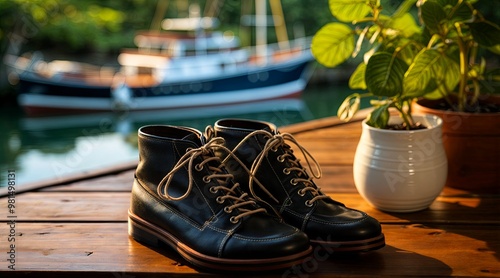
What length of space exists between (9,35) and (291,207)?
26.7ft

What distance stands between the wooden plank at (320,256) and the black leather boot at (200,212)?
3cm

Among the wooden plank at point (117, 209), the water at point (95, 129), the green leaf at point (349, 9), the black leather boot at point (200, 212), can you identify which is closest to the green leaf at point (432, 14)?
the green leaf at point (349, 9)

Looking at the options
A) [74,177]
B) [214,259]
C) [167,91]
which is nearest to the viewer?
[214,259]

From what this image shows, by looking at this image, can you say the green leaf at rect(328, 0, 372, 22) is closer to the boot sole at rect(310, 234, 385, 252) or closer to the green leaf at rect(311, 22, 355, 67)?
the green leaf at rect(311, 22, 355, 67)

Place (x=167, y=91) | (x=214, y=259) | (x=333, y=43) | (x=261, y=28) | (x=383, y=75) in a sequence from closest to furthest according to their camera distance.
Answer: (x=214, y=259) < (x=383, y=75) < (x=333, y=43) < (x=167, y=91) < (x=261, y=28)

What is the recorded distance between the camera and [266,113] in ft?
27.2

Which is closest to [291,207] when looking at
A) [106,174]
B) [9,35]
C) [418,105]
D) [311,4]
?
[418,105]

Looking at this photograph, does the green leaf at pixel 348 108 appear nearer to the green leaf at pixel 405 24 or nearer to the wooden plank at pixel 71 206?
the green leaf at pixel 405 24

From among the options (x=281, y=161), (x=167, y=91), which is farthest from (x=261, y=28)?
(x=281, y=161)

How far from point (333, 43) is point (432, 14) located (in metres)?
0.18

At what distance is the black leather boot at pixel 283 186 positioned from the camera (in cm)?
81

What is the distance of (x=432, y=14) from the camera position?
99cm

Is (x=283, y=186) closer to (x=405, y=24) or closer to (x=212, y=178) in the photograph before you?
(x=212, y=178)

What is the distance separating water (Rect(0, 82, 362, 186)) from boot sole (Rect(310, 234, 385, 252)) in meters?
3.97
